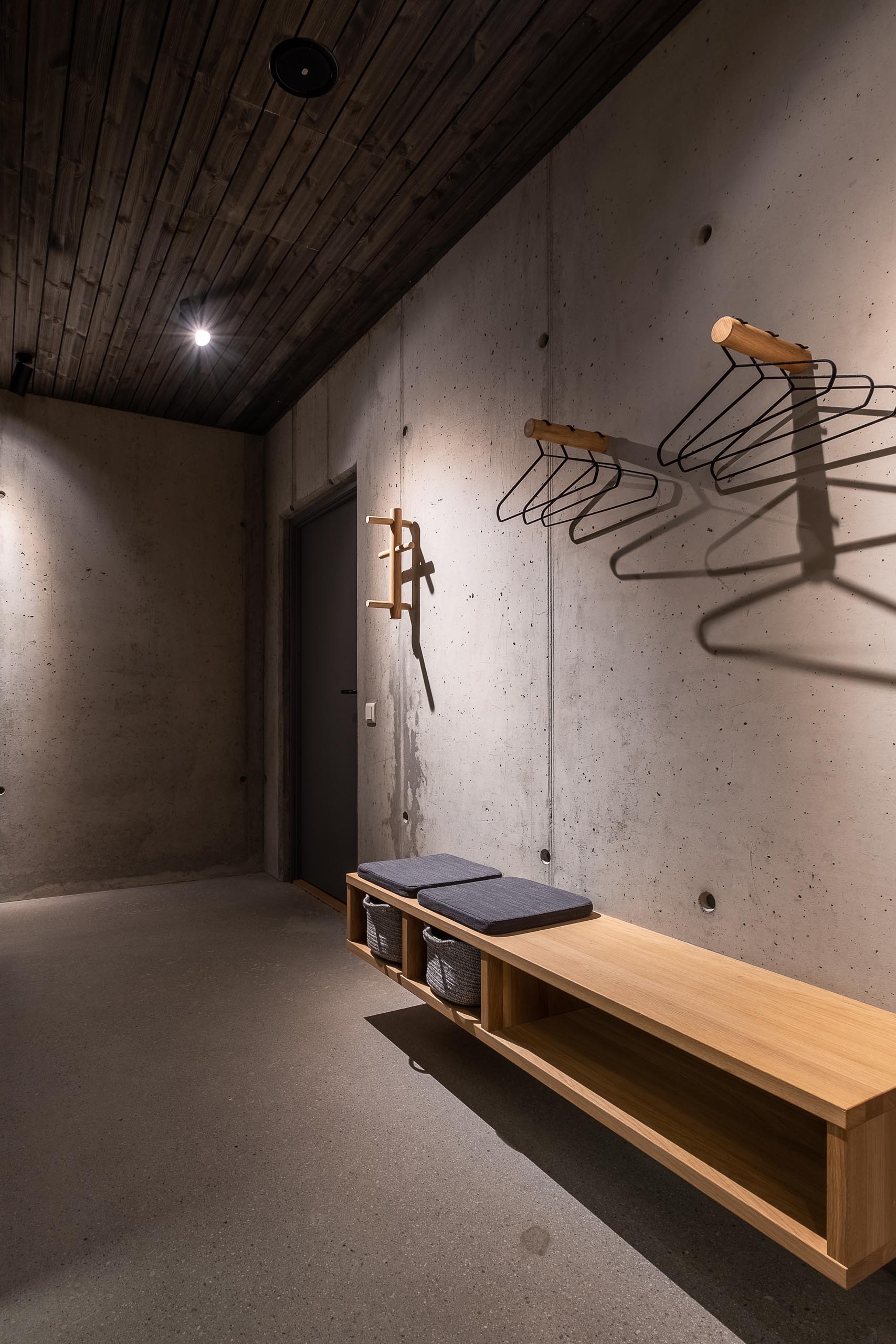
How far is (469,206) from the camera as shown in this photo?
9.14 feet

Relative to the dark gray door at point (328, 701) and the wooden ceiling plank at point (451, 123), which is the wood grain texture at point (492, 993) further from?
the wooden ceiling plank at point (451, 123)

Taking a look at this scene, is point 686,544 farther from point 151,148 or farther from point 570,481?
point 151,148

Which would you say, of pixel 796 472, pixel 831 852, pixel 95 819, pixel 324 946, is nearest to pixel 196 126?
pixel 796 472

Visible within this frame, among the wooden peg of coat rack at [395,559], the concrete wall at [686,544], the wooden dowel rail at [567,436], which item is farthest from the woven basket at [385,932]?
the wooden dowel rail at [567,436]

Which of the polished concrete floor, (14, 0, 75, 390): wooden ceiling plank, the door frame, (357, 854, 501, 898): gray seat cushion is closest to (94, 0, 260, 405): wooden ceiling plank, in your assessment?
(14, 0, 75, 390): wooden ceiling plank

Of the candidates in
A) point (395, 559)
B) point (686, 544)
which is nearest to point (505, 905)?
point (686, 544)

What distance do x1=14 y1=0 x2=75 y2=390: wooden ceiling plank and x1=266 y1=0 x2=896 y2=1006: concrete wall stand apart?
1369 mm

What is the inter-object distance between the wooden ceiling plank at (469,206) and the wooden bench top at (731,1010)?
2.33 meters

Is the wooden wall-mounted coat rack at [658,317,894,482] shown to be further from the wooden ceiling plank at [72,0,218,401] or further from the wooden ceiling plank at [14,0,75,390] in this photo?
the wooden ceiling plank at [14,0,75,390]

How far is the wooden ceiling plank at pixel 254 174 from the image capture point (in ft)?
6.56

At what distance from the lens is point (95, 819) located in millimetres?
4570

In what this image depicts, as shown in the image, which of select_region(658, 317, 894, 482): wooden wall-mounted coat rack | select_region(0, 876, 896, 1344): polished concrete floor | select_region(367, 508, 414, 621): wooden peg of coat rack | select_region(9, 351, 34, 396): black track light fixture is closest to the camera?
select_region(0, 876, 896, 1344): polished concrete floor

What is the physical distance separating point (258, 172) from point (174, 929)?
Result: 323 cm

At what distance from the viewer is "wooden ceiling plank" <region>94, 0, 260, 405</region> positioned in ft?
6.68
